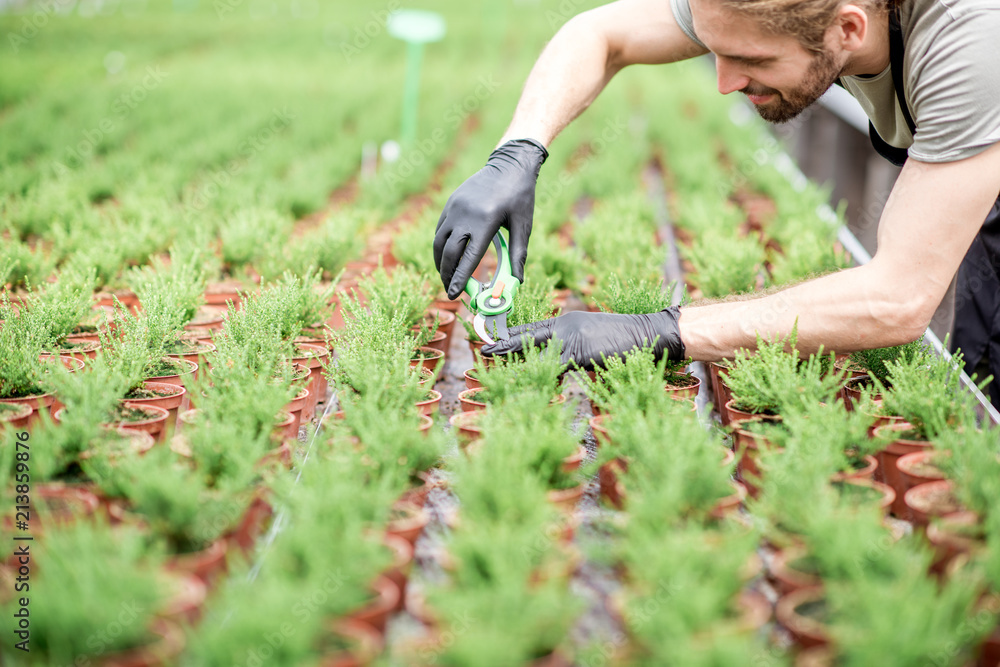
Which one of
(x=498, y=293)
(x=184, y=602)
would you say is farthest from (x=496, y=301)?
(x=184, y=602)

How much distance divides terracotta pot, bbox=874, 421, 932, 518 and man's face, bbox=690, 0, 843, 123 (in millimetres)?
923

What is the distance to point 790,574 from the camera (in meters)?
1.43

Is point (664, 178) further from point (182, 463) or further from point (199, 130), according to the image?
point (182, 463)

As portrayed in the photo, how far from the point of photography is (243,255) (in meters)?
3.29

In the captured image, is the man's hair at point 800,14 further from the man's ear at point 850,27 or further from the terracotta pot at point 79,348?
the terracotta pot at point 79,348

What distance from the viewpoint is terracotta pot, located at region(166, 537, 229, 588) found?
139 cm

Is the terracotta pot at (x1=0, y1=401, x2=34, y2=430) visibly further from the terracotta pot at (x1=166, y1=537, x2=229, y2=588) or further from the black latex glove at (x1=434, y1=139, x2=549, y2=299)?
the black latex glove at (x1=434, y1=139, x2=549, y2=299)

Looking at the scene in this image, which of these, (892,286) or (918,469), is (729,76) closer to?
(892,286)

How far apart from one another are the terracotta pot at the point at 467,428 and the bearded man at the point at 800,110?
287 mm

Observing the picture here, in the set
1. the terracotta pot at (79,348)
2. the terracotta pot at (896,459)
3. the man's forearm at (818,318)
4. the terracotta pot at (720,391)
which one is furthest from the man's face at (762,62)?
the terracotta pot at (79,348)

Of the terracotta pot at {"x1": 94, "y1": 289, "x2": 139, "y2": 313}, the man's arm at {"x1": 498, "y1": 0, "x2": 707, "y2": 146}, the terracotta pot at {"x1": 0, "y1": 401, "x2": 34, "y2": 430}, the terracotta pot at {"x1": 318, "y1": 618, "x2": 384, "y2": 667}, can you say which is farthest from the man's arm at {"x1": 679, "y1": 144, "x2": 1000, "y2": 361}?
the terracotta pot at {"x1": 94, "y1": 289, "x2": 139, "y2": 313}

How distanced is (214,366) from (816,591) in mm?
1442

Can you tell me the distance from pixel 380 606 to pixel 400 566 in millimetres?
97

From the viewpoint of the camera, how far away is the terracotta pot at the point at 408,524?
1.54 meters
